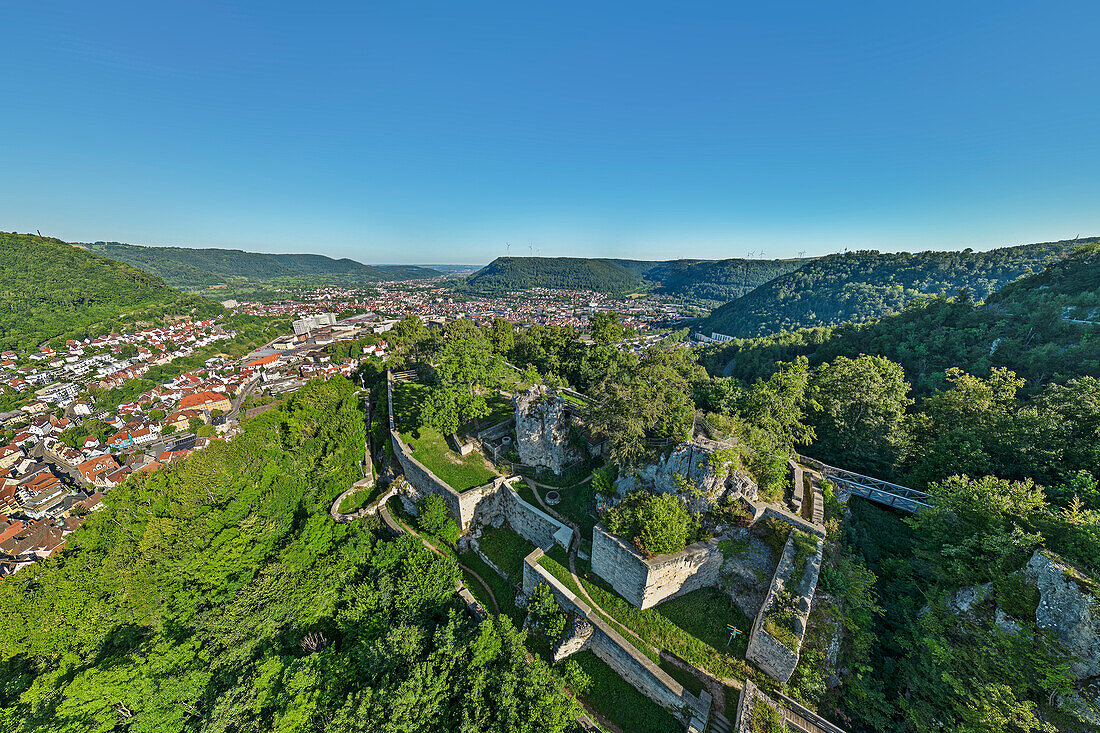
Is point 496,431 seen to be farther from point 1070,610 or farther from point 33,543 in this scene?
point 33,543

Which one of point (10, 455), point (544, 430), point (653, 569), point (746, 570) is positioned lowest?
point (10, 455)

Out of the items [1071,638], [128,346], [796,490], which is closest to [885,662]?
[1071,638]

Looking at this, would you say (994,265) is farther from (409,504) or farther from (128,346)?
(128,346)

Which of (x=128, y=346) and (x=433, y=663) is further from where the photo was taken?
(x=128, y=346)

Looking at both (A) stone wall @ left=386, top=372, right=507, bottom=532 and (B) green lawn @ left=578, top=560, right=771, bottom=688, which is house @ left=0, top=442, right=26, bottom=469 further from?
(B) green lawn @ left=578, top=560, right=771, bottom=688

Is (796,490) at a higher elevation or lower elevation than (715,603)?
higher

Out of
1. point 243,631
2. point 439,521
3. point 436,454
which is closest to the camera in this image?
point 243,631

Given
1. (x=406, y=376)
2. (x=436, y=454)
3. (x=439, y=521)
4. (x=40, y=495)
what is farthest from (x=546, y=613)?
(x=40, y=495)
